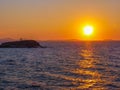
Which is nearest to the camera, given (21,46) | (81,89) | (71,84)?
(81,89)

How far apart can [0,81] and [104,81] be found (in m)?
12.4

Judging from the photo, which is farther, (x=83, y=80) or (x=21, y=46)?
(x=21, y=46)

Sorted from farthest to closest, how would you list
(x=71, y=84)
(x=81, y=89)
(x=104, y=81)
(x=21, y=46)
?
(x=21, y=46), (x=104, y=81), (x=71, y=84), (x=81, y=89)

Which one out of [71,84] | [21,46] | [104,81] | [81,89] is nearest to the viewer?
[81,89]

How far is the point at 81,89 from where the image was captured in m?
32.5

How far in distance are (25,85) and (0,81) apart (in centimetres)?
427

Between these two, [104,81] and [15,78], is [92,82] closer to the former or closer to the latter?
[104,81]

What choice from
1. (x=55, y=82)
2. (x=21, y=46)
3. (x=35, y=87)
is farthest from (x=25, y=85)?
(x=21, y=46)

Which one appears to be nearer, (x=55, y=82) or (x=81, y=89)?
(x=81, y=89)

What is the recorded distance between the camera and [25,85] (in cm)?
3444

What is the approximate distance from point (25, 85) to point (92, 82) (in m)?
8.09

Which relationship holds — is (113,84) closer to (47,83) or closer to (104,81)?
(104,81)

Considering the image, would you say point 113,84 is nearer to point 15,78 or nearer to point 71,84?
point 71,84

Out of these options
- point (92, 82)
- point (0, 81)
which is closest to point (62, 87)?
point (92, 82)
